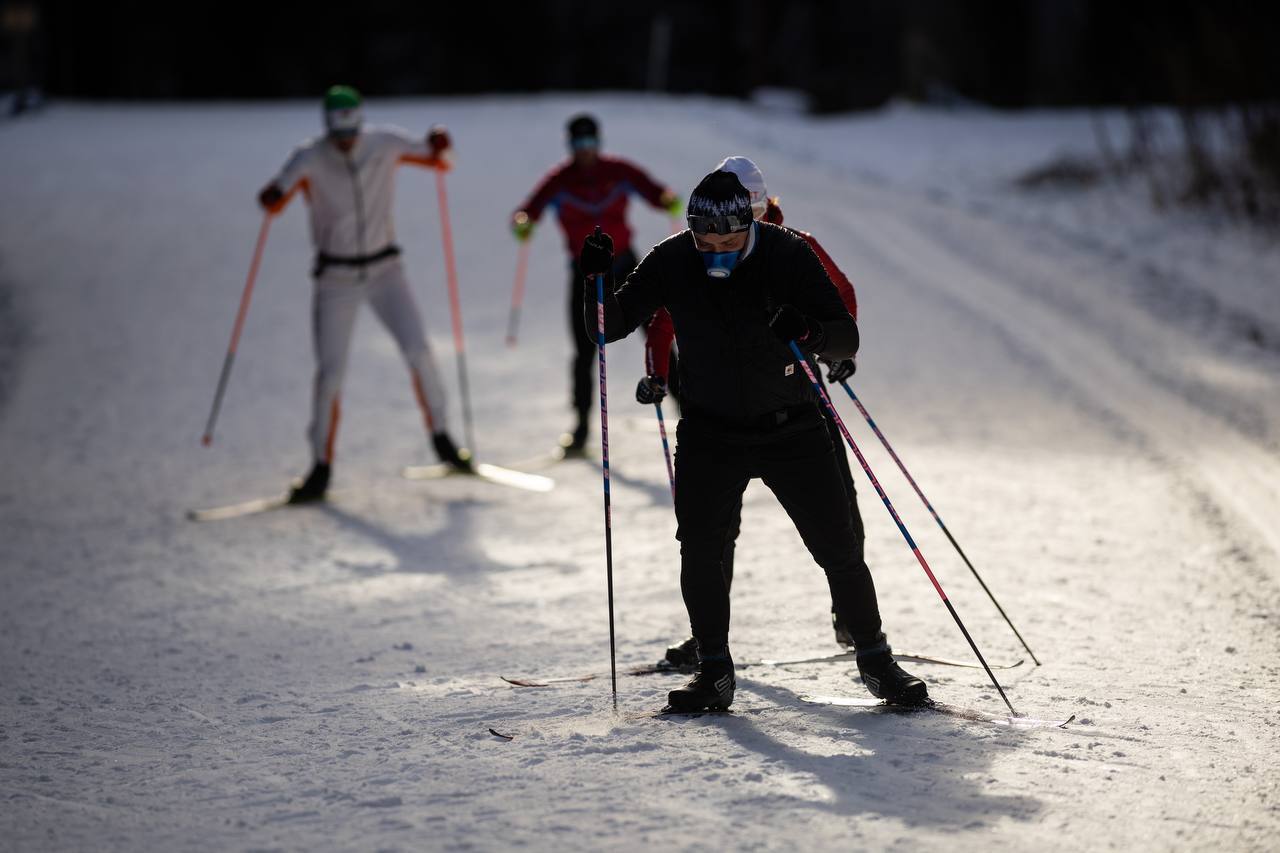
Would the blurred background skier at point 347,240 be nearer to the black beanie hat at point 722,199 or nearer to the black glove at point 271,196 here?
the black glove at point 271,196

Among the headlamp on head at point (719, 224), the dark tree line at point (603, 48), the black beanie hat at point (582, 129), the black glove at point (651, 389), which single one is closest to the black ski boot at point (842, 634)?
the black glove at point (651, 389)

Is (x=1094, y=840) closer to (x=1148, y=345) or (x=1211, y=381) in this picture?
(x=1211, y=381)

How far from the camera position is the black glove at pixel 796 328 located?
4090 mm

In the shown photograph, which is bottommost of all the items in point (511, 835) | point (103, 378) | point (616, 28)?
point (103, 378)

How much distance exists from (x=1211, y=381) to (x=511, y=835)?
7842 mm

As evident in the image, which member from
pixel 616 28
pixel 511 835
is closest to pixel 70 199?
pixel 511 835

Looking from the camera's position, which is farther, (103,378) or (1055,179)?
(1055,179)

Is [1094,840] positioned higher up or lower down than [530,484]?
higher up

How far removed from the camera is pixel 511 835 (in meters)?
3.59

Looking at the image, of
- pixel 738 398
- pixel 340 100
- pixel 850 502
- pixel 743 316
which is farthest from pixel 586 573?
pixel 340 100

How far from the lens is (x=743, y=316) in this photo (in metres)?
4.26

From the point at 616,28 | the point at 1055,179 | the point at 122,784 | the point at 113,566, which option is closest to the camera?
the point at 122,784

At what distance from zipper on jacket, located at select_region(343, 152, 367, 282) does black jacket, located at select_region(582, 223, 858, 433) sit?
402cm

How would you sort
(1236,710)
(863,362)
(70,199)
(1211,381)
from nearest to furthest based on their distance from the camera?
(1236,710) → (1211,381) → (863,362) → (70,199)
